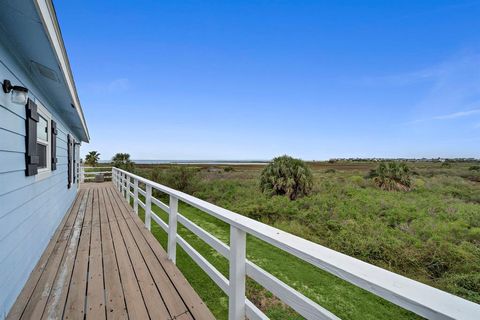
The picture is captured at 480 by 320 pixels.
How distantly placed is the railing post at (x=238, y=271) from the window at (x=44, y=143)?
3.28 metres

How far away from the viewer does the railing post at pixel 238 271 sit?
158cm

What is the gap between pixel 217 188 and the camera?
11.6m

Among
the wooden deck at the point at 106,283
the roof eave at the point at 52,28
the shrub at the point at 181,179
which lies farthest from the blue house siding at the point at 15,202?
the shrub at the point at 181,179

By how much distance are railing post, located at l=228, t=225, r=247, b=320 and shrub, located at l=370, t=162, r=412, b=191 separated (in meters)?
12.2

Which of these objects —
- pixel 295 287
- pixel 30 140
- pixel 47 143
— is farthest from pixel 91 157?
pixel 295 287

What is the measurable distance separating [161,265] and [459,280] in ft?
15.1

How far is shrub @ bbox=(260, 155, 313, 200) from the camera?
9703mm

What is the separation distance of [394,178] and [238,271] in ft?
41.0

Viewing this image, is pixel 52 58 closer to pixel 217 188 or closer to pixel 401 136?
pixel 217 188

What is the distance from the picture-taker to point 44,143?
12.4 feet

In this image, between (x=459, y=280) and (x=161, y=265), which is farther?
(x=459, y=280)

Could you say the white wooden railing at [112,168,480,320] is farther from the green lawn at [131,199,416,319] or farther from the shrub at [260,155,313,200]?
the shrub at [260,155,313,200]

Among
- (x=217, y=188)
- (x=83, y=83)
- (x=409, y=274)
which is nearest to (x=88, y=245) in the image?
(x=409, y=274)

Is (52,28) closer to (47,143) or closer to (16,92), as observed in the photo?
Answer: (16,92)
